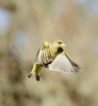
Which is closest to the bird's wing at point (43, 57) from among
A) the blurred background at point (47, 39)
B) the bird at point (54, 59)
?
the bird at point (54, 59)

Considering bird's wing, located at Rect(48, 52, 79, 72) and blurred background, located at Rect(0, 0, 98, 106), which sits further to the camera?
blurred background, located at Rect(0, 0, 98, 106)

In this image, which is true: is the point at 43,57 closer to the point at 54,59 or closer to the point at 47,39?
the point at 54,59

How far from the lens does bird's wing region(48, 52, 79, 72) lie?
0.42 m

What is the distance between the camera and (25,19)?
A: 154cm

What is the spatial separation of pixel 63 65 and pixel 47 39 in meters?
0.95

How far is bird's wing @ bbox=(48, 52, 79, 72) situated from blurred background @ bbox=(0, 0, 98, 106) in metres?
0.85

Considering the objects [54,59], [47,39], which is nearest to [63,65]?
[54,59]

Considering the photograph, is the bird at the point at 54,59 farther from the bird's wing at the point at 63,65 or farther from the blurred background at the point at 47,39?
the blurred background at the point at 47,39

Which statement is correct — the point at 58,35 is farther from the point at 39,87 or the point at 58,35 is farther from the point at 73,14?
the point at 39,87

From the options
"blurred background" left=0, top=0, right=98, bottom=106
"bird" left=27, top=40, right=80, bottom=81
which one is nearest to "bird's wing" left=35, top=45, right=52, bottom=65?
"bird" left=27, top=40, right=80, bottom=81

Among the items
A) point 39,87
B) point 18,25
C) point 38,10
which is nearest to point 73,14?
point 38,10

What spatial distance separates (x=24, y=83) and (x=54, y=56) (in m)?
1.06

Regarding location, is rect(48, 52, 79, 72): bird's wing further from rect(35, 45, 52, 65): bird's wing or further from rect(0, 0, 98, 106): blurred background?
rect(0, 0, 98, 106): blurred background

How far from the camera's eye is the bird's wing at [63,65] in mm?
416
